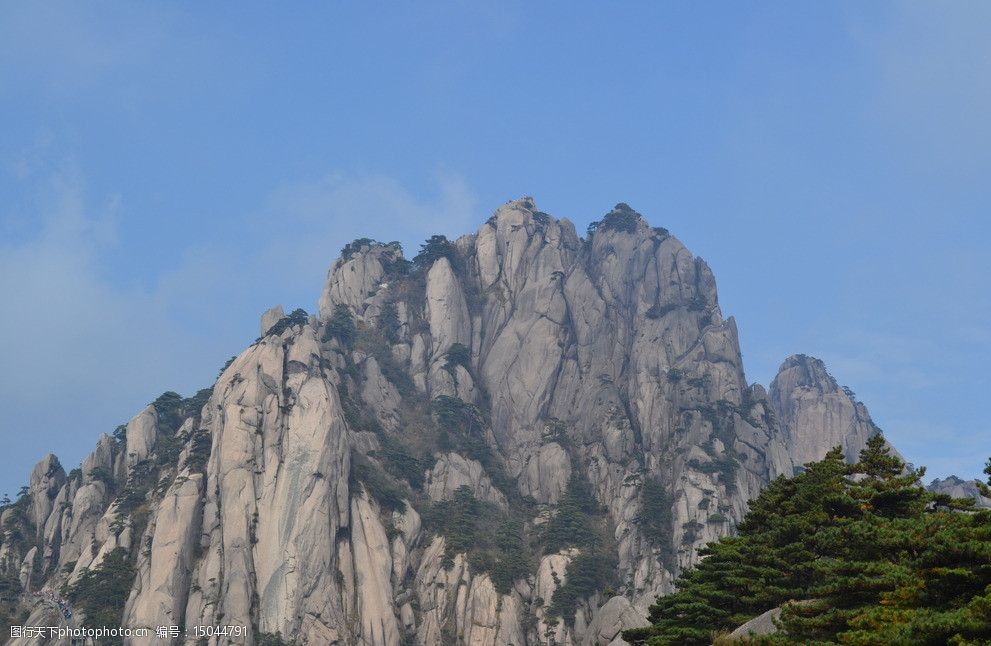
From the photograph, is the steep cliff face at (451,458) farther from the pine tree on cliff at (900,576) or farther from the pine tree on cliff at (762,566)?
the pine tree on cliff at (900,576)

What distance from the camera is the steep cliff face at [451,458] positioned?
303 ft

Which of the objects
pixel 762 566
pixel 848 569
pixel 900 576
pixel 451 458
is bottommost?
pixel 900 576

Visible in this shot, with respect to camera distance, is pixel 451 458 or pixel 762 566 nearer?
pixel 762 566

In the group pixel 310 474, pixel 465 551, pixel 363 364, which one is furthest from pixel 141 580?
pixel 363 364

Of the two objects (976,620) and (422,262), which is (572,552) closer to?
(422,262)

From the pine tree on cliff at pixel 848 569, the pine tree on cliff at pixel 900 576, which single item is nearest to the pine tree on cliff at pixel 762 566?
the pine tree on cliff at pixel 848 569

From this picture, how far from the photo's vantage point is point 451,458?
383 ft

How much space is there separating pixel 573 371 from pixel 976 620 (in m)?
108

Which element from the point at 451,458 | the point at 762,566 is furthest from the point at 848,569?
the point at 451,458

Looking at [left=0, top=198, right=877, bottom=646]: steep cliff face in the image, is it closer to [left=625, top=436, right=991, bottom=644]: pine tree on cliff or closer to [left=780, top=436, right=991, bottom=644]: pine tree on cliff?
[left=625, top=436, right=991, bottom=644]: pine tree on cliff

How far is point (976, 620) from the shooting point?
25.0 meters

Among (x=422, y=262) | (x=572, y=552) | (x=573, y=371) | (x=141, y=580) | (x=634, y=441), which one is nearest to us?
(x=141, y=580)

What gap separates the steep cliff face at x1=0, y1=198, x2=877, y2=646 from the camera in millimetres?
92500

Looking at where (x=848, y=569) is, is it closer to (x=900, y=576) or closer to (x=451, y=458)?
(x=900, y=576)
